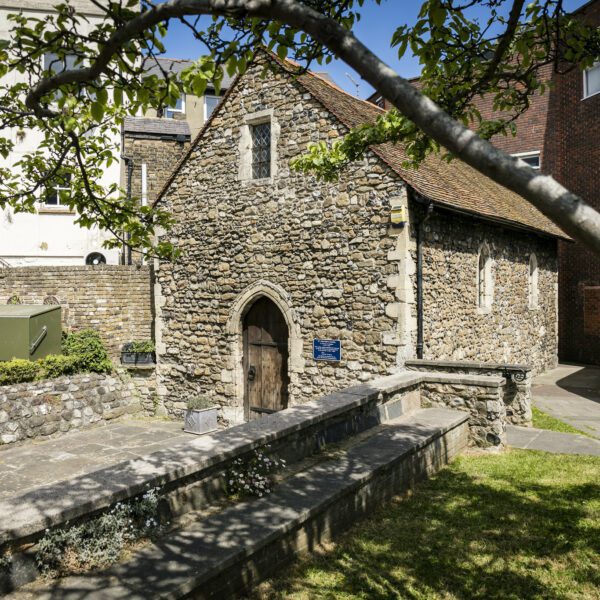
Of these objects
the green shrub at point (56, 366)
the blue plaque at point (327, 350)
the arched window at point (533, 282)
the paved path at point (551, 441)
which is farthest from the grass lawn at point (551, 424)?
the green shrub at point (56, 366)

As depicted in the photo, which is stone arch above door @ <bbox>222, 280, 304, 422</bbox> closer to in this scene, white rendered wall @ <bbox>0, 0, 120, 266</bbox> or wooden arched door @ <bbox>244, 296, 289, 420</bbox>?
wooden arched door @ <bbox>244, 296, 289, 420</bbox>

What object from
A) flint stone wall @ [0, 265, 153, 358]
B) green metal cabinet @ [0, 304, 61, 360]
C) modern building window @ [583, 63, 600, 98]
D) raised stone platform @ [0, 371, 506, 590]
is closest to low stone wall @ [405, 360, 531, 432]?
raised stone platform @ [0, 371, 506, 590]

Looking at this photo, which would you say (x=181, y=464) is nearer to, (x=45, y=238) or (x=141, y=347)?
(x=141, y=347)

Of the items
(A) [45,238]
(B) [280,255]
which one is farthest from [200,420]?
(A) [45,238]

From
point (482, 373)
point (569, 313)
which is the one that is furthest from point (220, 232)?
point (569, 313)

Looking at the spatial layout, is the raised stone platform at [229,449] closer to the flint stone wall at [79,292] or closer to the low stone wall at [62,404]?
the low stone wall at [62,404]

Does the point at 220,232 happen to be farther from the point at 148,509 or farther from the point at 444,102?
the point at 148,509

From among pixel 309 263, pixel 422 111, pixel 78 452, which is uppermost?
pixel 422 111

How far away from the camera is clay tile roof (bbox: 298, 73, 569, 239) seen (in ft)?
31.6

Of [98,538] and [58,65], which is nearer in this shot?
[98,538]

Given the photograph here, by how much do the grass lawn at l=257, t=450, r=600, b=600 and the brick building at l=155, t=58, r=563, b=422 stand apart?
3.59 m

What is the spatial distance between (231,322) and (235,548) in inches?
317

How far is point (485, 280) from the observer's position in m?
12.1

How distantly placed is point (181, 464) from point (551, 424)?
7.44 meters
